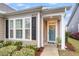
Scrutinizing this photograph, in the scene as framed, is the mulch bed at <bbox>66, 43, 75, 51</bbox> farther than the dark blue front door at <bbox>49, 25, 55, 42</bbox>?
No

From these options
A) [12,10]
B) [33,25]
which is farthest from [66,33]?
[12,10]

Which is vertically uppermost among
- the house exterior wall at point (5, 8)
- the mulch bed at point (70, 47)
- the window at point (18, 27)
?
the house exterior wall at point (5, 8)

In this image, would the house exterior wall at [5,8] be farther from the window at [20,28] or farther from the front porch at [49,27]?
the front porch at [49,27]

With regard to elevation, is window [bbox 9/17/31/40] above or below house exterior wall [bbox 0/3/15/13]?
below

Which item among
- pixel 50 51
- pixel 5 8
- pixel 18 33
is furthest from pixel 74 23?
pixel 5 8

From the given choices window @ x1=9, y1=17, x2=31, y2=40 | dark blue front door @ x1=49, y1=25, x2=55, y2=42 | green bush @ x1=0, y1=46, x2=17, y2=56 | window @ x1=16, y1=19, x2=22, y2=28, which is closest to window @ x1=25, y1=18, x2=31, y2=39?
window @ x1=9, y1=17, x2=31, y2=40

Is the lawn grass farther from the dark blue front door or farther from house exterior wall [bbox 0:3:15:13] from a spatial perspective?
house exterior wall [bbox 0:3:15:13]

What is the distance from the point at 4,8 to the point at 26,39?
36.2 inches

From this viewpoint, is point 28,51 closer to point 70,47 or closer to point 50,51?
point 50,51

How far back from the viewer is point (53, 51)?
3.46 metres

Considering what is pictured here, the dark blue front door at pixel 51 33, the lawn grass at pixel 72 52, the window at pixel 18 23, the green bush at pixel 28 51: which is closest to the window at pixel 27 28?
the window at pixel 18 23

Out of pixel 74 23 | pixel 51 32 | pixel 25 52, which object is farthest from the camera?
pixel 51 32

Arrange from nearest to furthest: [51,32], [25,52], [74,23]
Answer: [25,52] → [74,23] → [51,32]

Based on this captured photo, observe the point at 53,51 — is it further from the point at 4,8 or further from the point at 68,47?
the point at 4,8
